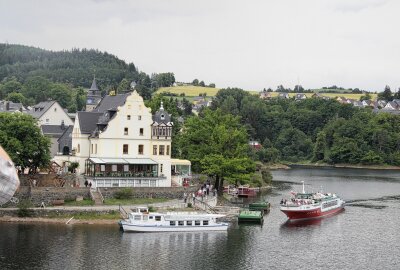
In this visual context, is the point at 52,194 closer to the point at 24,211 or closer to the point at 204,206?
the point at 24,211

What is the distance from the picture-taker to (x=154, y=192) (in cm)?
7981

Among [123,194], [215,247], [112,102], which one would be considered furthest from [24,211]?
[112,102]

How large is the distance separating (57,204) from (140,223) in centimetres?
1150

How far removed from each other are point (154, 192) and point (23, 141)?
1725cm

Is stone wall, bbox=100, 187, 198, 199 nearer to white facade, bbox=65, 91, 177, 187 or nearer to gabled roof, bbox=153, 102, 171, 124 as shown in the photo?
white facade, bbox=65, 91, 177, 187

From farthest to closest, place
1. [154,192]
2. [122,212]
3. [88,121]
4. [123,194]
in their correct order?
[88,121], [154,192], [123,194], [122,212]

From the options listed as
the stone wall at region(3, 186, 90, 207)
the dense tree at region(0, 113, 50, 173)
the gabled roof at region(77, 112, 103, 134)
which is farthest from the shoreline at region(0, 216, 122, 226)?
the gabled roof at region(77, 112, 103, 134)

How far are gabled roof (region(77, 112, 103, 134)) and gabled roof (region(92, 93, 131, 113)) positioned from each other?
2431 mm

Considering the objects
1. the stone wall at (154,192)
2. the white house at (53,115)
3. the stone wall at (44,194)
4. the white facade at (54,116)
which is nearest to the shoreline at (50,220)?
the stone wall at (44,194)

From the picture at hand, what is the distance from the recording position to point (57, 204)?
2864 inches

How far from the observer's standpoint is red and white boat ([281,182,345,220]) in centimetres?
8300

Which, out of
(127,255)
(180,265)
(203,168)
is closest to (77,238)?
(127,255)

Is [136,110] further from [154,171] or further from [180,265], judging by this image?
[180,265]

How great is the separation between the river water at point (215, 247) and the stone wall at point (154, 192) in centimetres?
961
